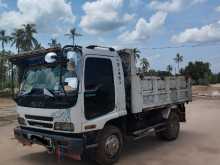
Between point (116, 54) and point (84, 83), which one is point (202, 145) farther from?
point (84, 83)

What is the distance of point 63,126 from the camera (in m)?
6.35

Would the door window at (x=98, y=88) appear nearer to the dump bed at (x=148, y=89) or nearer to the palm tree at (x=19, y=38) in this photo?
the dump bed at (x=148, y=89)

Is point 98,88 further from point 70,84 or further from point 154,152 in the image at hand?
point 154,152

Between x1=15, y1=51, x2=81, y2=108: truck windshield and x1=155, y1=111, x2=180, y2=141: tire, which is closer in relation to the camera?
x1=15, y1=51, x2=81, y2=108: truck windshield

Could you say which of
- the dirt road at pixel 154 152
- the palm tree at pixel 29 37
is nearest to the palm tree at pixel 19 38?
the palm tree at pixel 29 37

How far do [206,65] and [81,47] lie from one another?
294ft

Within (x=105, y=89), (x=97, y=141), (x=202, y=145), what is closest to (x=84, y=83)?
(x=105, y=89)

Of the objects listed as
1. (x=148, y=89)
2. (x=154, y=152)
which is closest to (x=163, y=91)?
(x=148, y=89)

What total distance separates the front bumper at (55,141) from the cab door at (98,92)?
0.33 meters

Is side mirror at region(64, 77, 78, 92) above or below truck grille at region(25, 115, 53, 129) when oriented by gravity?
above

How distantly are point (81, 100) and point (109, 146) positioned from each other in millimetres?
1318

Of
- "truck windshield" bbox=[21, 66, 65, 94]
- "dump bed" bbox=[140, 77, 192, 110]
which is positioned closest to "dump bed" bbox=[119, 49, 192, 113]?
"dump bed" bbox=[140, 77, 192, 110]

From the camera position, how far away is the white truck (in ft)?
20.5

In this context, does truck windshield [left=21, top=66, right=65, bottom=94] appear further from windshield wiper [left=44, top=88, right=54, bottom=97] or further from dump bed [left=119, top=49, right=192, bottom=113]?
dump bed [left=119, top=49, right=192, bottom=113]
